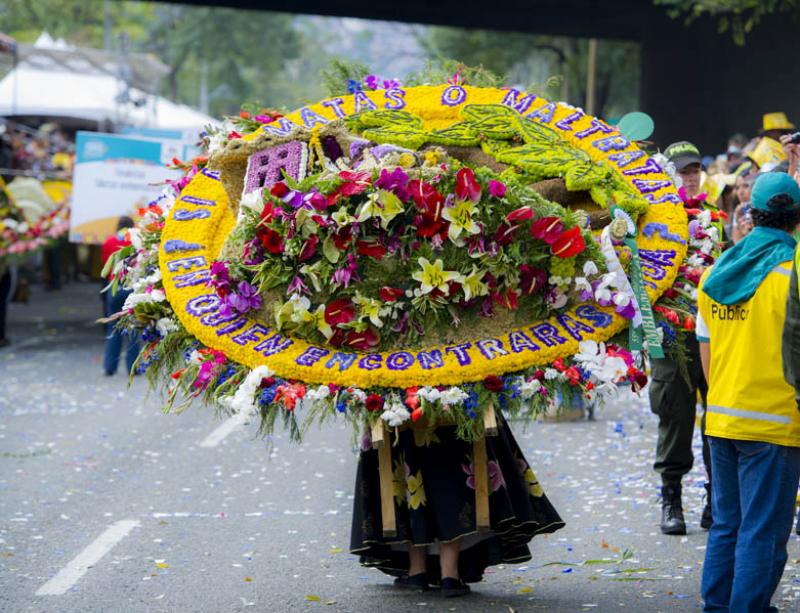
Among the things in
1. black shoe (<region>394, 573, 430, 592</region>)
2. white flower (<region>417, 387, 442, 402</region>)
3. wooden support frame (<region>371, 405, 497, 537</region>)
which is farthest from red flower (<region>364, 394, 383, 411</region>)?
black shoe (<region>394, 573, 430, 592</region>)

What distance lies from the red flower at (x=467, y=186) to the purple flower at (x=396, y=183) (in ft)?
0.70

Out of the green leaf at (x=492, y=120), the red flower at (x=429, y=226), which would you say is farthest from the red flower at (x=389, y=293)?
the green leaf at (x=492, y=120)

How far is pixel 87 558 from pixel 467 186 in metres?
3.32

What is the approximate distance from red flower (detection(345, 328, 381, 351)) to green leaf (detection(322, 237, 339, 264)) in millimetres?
315

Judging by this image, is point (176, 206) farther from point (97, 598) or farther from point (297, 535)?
point (297, 535)

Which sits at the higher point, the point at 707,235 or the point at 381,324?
the point at 707,235

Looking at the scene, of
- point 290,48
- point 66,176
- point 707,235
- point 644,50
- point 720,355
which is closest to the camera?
point 720,355

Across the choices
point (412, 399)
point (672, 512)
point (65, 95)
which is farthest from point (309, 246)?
point (65, 95)

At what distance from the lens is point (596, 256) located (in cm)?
561

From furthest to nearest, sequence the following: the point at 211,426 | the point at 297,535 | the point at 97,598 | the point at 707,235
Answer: the point at 211,426
the point at 297,535
the point at 97,598
the point at 707,235

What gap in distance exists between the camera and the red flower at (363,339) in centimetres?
557

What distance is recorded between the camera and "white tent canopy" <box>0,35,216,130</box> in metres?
30.5

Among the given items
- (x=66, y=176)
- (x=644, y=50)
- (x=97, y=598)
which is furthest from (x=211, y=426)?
(x=644, y=50)

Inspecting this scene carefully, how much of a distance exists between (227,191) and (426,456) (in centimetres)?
156
